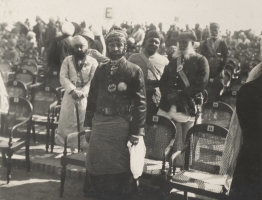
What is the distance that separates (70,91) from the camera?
16.5 ft

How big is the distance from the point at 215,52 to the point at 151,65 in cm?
257

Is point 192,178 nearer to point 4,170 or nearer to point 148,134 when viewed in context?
point 148,134

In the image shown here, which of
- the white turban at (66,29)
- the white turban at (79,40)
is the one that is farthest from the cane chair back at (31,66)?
the white turban at (79,40)

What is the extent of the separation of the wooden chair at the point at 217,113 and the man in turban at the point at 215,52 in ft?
6.93

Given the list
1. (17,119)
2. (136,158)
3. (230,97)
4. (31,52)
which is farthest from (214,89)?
(31,52)

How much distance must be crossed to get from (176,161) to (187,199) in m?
0.71

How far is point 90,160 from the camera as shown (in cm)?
351

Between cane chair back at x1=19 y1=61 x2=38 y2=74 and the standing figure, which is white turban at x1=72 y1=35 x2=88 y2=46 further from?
cane chair back at x1=19 y1=61 x2=38 y2=74

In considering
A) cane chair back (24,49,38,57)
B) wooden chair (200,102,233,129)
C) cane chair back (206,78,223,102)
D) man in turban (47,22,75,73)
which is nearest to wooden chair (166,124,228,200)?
wooden chair (200,102,233,129)

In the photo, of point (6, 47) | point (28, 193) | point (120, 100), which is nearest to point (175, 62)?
point (120, 100)

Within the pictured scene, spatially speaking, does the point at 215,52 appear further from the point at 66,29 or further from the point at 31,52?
the point at 31,52

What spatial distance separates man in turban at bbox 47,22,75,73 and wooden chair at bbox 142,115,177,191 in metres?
3.02

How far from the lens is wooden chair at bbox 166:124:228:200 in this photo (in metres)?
3.58

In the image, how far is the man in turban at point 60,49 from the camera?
6.69m
